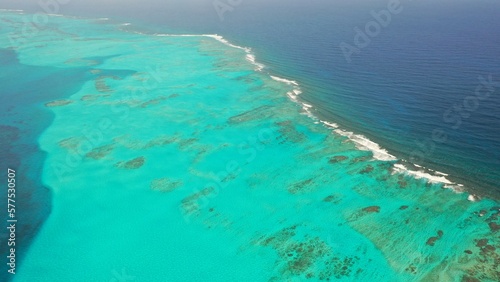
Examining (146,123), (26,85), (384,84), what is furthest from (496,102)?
(26,85)

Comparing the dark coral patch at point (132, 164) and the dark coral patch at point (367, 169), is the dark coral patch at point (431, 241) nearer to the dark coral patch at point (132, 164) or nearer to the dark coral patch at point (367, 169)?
the dark coral patch at point (367, 169)

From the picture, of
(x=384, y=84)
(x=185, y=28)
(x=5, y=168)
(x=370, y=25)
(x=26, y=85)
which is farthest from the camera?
(x=185, y=28)

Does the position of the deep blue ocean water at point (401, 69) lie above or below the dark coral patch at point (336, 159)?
above

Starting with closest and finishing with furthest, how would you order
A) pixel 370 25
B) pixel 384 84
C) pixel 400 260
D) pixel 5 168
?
pixel 400 260, pixel 5 168, pixel 384 84, pixel 370 25

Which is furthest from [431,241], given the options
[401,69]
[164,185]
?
[401,69]

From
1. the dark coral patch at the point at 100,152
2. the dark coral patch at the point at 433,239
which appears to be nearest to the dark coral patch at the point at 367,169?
the dark coral patch at the point at 433,239

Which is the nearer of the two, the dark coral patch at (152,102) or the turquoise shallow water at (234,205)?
the turquoise shallow water at (234,205)

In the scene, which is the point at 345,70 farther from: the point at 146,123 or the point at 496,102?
the point at 146,123
